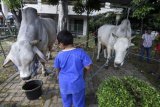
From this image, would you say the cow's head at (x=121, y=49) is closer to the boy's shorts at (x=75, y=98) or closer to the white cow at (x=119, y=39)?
the white cow at (x=119, y=39)

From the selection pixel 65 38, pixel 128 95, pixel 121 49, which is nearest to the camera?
pixel 128 95

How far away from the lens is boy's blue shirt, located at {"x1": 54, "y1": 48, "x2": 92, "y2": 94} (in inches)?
154

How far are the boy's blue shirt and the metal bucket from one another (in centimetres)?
147

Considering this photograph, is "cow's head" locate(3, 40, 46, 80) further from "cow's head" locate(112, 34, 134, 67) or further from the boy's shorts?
"cow's head" locate(112, 34, 134, 67)

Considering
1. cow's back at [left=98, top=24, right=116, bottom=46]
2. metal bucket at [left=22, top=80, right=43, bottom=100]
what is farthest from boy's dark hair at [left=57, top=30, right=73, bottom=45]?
cow's back at [left=98, top=24, right=116, bottom=46]

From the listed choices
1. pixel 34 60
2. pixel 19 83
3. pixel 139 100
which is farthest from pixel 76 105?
pixel 19 83

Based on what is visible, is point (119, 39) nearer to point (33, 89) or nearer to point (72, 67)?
point (33, 89)

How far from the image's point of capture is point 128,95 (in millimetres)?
3508

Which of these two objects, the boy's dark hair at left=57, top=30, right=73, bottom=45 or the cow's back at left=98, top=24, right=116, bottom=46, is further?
the cow's back at left=98, top=24, right=116, bottom=46

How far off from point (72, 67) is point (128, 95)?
1074mm

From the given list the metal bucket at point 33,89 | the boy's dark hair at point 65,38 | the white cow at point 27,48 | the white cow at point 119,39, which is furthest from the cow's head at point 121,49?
the boy's dark hair at point 65,38

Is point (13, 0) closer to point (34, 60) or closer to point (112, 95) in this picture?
point (34, 60)

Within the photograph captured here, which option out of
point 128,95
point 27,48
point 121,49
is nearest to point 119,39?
point 121,49

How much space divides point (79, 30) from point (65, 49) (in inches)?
1043
